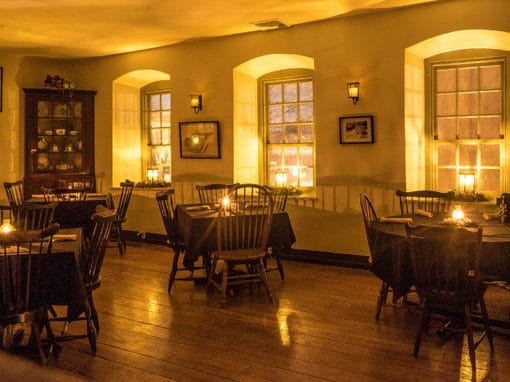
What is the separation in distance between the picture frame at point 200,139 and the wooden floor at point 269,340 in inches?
95.2

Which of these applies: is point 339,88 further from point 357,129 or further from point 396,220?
Result: point 396,220

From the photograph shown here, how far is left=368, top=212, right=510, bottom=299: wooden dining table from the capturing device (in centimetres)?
327

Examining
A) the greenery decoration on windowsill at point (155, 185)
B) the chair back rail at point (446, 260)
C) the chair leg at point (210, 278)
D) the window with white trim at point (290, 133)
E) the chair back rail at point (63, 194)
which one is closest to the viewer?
the chair back rail at point (446, 260)

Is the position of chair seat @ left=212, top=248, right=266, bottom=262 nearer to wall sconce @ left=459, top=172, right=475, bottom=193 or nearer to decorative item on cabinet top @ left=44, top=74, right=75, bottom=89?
wall sconce @ left=459, top=172, right=475, bottom=193

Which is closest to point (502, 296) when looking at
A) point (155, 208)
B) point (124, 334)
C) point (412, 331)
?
point (412, 331)

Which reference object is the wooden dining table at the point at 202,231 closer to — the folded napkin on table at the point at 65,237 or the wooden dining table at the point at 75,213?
the folded napkin on table at the point at 65,237

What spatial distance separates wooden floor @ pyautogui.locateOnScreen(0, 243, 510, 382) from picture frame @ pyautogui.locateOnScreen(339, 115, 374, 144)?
165 centimetres

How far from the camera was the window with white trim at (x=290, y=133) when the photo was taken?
6750 millimetres

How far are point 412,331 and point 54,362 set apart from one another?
2.39 metres

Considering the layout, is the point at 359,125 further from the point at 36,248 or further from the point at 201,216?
the point at 36,248

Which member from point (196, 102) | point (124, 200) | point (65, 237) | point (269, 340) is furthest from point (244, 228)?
point (124, 200)

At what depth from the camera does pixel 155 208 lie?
7.73m

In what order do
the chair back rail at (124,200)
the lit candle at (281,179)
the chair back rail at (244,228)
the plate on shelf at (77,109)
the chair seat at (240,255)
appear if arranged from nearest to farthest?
1. the chair seat at (240,255)
2. the chair back rail at (244,228)
3. the lit candle at (281,179)
4. the chair back rail at (124,200)
5. the plate on shelf at (77,109)

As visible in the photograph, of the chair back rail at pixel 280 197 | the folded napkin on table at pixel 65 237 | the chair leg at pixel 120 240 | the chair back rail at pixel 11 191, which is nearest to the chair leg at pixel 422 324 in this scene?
the folded napkin on table at pixel 65 237
